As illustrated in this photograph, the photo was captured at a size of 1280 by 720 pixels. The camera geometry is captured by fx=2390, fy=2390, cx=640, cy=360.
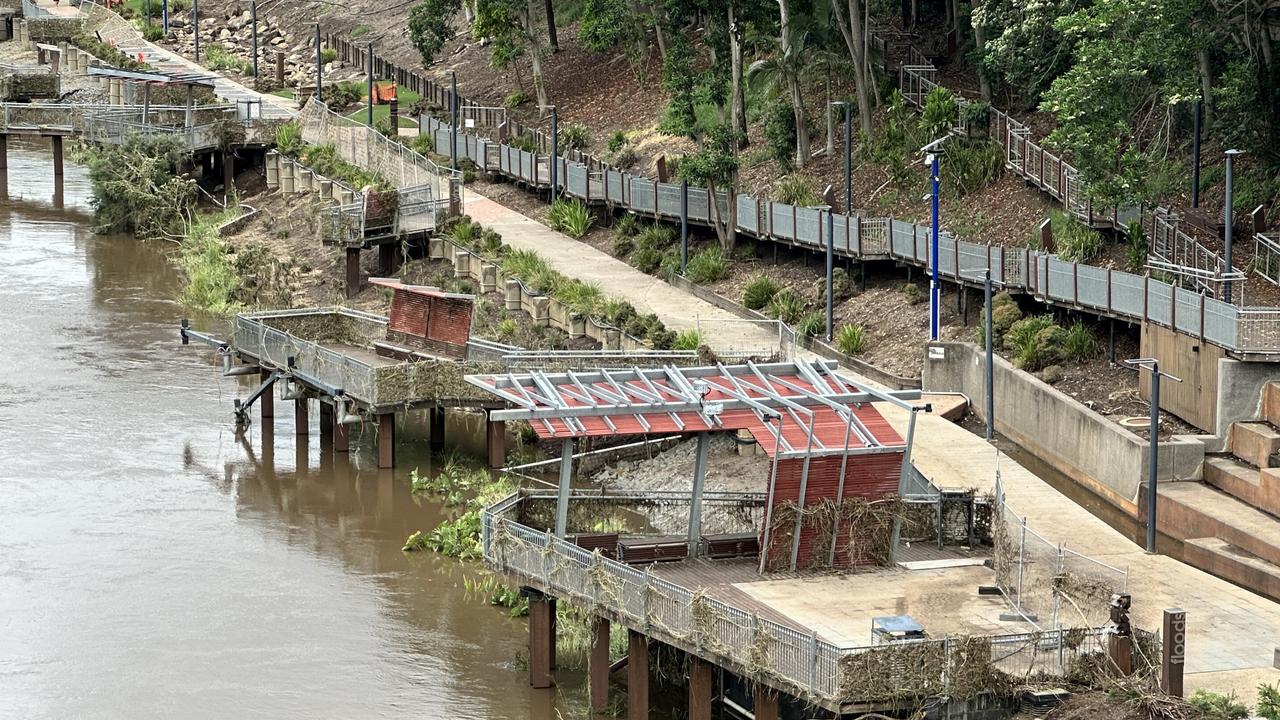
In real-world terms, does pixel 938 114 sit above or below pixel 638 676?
above

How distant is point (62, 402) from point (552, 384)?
2561cm

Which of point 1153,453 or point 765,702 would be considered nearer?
point 765,702

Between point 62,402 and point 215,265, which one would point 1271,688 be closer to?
point 62,402

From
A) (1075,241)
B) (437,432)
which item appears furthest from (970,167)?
(437,432)

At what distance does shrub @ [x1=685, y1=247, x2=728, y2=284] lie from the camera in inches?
2753

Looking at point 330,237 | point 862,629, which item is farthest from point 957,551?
point 330,237

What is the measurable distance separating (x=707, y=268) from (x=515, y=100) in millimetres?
24638

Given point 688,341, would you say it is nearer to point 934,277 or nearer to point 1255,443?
point 934,277

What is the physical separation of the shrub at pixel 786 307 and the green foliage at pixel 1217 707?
30.3 metres

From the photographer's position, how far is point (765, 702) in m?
36.3

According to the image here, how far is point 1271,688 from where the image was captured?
35.0m

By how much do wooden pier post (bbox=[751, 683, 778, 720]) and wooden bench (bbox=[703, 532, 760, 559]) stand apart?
536cm

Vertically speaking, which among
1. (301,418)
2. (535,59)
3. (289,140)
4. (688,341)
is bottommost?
(301,418)

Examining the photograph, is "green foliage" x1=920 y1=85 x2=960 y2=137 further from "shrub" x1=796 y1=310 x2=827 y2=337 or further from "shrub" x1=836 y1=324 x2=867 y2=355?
"shrub" x1=836 y1=324 x2=867 y2=355
